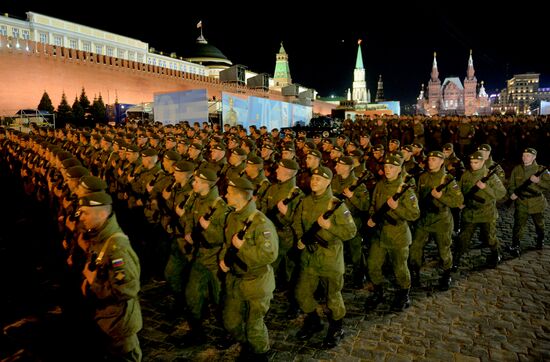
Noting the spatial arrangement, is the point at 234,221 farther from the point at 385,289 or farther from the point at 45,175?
the point at 45,175

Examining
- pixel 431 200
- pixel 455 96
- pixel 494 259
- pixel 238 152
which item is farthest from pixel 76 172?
pixel 455 96

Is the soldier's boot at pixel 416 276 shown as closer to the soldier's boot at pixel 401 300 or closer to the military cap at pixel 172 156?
the soldier's boot at pixel 401 300

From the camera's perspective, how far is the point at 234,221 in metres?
4.11

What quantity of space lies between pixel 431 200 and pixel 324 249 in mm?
2672

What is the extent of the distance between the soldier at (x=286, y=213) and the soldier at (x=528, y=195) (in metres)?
4.68

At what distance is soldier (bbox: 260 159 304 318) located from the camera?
5.30 m

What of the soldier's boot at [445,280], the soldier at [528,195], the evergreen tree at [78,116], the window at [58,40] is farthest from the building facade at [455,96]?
the soldier's boot at [445,280]

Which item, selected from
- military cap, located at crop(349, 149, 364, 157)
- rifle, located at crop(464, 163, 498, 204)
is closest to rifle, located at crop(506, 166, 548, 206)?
rifle, located at crop(464, 163, 498, 204)

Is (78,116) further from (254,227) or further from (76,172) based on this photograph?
(254,227)

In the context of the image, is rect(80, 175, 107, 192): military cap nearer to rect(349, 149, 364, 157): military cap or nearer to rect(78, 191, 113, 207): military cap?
rect(78, 191, 113, 207): military cap

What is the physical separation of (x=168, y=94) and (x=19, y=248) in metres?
13.6

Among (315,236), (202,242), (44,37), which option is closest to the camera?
(202,242)

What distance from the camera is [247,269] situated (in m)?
3.89

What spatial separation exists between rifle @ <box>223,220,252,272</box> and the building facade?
464 ft
